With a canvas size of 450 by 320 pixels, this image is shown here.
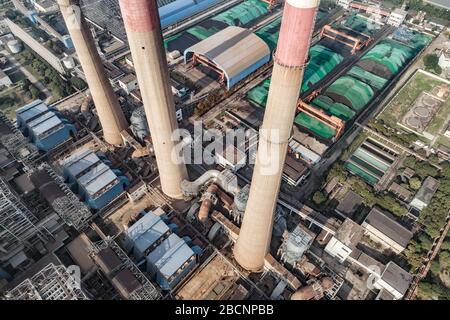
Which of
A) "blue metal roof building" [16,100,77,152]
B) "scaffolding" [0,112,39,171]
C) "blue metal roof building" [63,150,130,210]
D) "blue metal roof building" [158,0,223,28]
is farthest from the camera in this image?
"blue metal roof building" [158,0,223,28]

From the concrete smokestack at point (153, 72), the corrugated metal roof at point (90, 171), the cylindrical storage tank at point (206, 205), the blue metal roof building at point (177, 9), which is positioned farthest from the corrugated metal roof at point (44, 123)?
the blue metal roof building at point (177, 9)

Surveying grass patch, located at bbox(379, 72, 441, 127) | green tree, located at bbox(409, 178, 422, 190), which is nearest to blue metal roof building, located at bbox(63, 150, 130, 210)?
green tree, located at bbox(409, 178, 422, 190)

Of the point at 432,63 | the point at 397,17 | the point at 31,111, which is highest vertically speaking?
the point at 31,111

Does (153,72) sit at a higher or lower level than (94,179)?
higher

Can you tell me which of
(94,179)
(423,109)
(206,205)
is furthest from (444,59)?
(94,179)

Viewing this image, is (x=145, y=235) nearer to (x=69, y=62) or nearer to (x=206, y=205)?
(x=206, y=205)

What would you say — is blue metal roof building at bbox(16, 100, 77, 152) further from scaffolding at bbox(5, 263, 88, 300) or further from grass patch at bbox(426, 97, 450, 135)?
grass patch at bbox(426, 97, 450, 135)

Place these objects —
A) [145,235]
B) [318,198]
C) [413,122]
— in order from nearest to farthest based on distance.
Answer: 1. [145,235]
2. [318,198]
3. [413,122]

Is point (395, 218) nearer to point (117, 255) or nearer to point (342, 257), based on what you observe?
point (342, 257)
